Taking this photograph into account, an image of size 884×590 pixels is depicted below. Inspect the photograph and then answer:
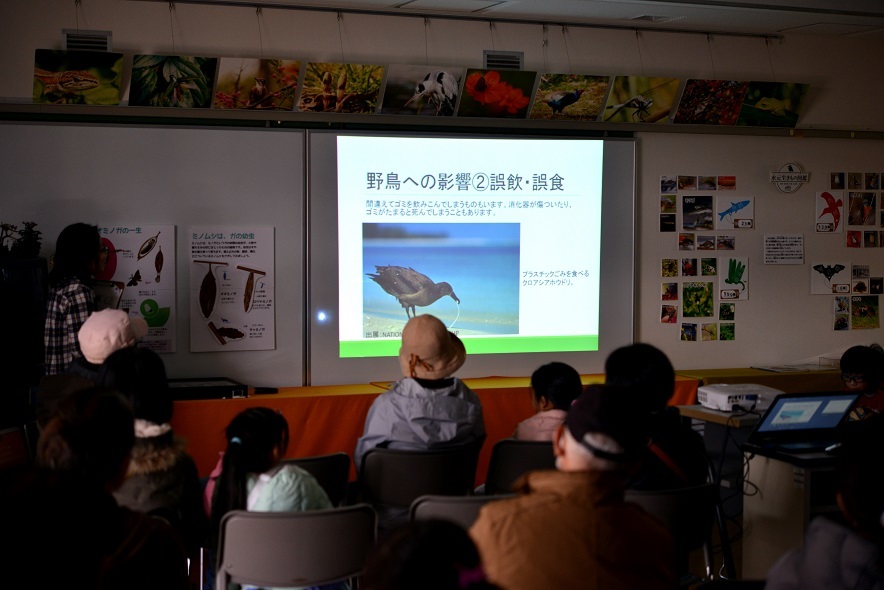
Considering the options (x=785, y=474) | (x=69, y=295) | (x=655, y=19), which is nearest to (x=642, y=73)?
(x=655, y=19)

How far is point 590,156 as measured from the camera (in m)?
5.64

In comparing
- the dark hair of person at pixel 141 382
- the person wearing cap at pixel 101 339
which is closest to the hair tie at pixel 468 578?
the dark hair of person at pixel 141 382

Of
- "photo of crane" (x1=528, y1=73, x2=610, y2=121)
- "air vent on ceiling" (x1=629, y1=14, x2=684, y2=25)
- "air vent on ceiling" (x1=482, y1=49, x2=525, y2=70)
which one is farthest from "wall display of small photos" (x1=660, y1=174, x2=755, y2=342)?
"air vent on ceiling" (x1=482, y1=49, x2=525, y2=70)

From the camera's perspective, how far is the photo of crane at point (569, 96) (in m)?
5.43

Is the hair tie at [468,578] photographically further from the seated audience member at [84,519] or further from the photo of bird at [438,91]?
the photo of bird at [438,91]

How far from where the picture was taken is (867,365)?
4.12 m

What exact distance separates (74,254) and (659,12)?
144 inches

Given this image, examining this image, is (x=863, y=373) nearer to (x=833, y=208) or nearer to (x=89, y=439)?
(x=833, y=208)

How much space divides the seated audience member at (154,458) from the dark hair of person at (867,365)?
303cm

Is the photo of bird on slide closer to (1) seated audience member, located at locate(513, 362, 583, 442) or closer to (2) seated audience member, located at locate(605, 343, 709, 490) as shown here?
(1) seated audience member, located at locate(513, 362, 583, 442)

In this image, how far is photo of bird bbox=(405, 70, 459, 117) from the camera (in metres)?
5.19

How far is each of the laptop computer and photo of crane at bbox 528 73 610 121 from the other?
2533 mm

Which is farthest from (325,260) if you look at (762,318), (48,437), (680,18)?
(48,437)

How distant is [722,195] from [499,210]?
5.31 feet
